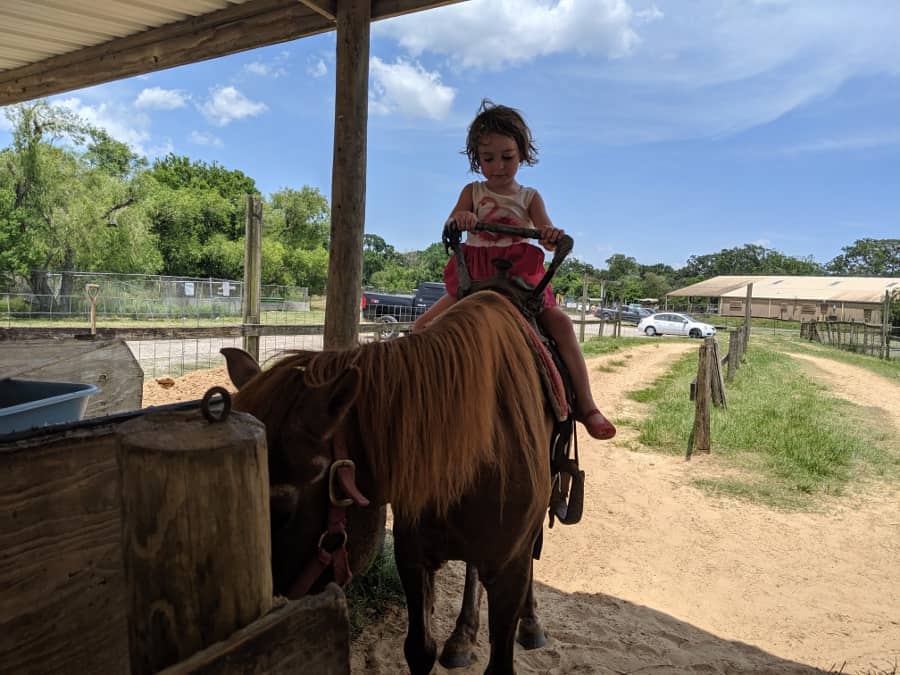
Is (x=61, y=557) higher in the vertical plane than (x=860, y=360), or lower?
higher

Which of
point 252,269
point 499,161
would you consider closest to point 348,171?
point 499,161

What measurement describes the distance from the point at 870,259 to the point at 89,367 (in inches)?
4252

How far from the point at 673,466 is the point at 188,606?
607cm

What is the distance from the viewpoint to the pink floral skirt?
236 cm

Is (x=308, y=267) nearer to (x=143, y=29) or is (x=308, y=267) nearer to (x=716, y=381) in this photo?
(x=716, y=381)

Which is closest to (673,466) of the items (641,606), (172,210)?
(641,606)

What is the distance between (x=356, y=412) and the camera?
126cm

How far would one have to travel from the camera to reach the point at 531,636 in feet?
8.94

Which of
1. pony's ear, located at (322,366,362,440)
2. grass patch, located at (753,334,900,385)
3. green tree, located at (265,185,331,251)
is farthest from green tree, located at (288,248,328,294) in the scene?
pony's ear, located at (322,366,362,440)

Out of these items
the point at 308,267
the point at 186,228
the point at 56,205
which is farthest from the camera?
the point at 308,267

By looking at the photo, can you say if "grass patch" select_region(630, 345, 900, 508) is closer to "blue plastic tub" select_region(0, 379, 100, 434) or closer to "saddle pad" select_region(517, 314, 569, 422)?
"saddle pad" select_region(517, 314, 569, 422)

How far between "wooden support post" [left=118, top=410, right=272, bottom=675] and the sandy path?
1.96m

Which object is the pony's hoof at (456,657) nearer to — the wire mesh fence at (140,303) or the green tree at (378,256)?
the wire mesh fence at (140,303)

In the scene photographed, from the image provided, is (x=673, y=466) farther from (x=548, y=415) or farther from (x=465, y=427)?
(x=465, y=427)
